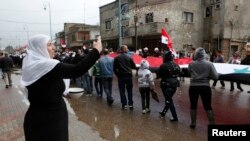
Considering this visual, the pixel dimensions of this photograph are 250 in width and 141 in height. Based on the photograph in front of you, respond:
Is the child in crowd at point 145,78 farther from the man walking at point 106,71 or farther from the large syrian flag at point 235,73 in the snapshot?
the large syrian flag at point 235,73

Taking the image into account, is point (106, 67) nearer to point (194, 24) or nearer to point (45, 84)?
point (45, 84)

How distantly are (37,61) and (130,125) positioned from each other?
5.26 metres

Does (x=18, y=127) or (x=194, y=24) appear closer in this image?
(x=18, y=127)

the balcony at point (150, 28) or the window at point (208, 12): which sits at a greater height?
the window at point (208, 12)

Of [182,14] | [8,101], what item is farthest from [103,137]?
[182,14]

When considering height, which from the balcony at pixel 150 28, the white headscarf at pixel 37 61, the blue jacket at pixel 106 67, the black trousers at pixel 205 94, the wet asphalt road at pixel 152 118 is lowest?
the wet asphalt road at pixel 152 118

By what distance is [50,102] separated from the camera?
131 inches

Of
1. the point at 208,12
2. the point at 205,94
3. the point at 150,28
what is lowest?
the point at 205,94

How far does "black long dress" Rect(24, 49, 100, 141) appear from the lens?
10.7ft

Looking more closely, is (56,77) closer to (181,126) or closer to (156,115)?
(181,126)

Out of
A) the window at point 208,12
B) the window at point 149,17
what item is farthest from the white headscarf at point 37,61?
the window at point 208,12

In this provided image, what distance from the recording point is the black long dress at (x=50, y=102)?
3273 millimetres

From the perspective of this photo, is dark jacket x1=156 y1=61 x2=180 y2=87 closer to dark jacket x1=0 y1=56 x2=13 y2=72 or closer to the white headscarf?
the white headscarf

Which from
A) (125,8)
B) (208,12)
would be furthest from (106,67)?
(125,8)
